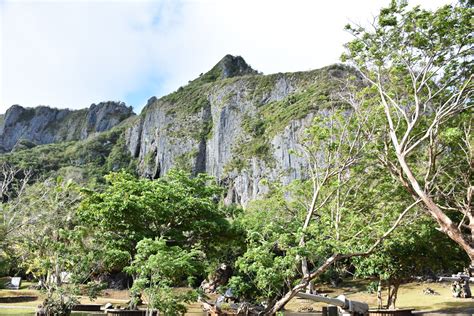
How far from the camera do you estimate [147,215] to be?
15875mm

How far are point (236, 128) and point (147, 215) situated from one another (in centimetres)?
6893

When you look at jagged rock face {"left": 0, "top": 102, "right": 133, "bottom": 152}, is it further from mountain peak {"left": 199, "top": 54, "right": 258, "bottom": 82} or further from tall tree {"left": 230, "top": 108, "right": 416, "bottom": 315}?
tall tree {"left": 230, "top": 108, "right": 416, "bottom": 315}

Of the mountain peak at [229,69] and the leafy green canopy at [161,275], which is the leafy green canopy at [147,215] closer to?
the leafy green canopy at [161,275]

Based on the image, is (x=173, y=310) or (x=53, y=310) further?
(x=53, y=310)

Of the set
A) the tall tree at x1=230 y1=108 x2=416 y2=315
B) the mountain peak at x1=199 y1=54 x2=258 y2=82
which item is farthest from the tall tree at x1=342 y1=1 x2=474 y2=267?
the mountain peak at x1=199 y1=54 x2=258 y2=82

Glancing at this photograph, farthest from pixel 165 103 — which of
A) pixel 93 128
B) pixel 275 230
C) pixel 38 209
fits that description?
pixel 275 230

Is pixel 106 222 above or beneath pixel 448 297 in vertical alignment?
above

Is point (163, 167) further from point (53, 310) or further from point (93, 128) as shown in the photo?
point (53, 310)

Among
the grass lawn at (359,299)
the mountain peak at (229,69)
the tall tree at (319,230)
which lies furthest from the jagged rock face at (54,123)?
the tall tree at (319,230)

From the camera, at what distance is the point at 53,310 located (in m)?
15.3

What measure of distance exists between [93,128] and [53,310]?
134m

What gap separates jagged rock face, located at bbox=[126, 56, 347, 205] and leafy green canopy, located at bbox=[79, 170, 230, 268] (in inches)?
1736

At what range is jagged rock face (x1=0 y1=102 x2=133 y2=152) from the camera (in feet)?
468

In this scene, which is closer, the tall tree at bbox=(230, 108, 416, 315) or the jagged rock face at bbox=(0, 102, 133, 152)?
the tall tree at bbox=(230, 108, 416, 315)
